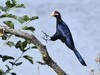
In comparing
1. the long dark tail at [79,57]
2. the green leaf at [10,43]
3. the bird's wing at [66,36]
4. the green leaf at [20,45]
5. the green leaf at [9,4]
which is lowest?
the bird's wing at [66,36]

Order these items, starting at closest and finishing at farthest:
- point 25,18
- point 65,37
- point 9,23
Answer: point 9,23, point 25,18, point 65,37

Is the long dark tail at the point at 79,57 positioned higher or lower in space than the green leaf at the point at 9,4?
lower

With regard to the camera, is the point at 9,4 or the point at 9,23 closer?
the point at 9,23

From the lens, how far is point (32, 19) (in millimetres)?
3004

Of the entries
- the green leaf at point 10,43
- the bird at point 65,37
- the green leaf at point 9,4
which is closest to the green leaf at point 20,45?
the green leaf at point 10,43

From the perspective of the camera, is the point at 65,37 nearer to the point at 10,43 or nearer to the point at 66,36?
the point at 66,36

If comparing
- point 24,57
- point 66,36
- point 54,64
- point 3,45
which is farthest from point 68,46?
point 54,64

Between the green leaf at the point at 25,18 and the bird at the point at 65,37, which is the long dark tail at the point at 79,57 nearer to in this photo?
the bird at the point at 65,37

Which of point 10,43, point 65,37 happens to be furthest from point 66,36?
point 10,43

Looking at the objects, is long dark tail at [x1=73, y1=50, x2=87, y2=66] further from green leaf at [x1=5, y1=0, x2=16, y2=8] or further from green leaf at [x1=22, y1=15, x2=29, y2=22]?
green leaf at [x1=5, y1=0, x2=16, y2=8]

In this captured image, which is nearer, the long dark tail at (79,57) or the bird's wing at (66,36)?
the long dark tail at (79,57)

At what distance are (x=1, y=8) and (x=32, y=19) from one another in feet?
1.04

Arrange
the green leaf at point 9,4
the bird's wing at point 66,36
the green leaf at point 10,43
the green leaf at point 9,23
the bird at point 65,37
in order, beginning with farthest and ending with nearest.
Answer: the bird's wing at point 66,36 < the bird at point 65,37 < the green leaf at point 9,4 < the green leaf at point 10,43 < the green leaf at point 9,23

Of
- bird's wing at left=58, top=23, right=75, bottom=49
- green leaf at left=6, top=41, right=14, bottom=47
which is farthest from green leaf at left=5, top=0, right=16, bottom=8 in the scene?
bird's wing at left=58, top=23, right=75, bottom=49
